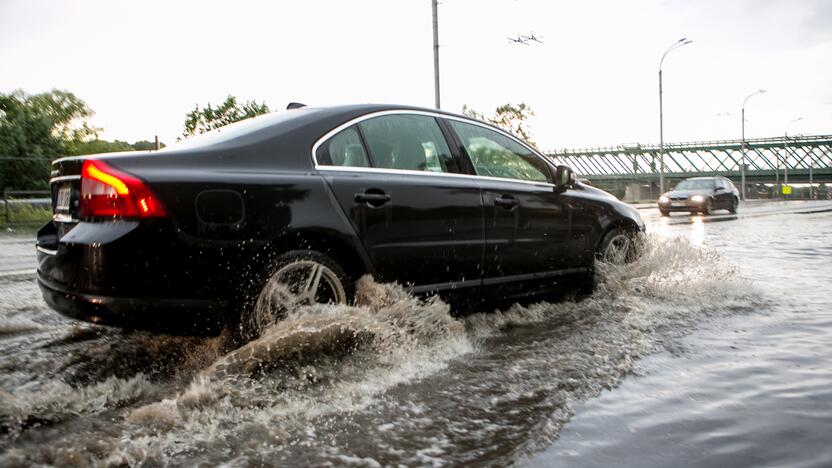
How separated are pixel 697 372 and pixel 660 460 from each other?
3.96ft

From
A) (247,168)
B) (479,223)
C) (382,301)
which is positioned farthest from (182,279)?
(479,223)

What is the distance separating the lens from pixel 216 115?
120 ft

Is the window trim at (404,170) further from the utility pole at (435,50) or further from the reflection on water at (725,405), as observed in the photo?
the utility pole at (435,50)

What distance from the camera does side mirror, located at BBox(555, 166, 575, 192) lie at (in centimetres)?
507

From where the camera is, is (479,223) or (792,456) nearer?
(792,456)

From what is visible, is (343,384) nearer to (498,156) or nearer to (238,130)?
(238,130)

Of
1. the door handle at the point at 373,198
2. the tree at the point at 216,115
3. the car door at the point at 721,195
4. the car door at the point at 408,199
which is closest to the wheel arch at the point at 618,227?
the car door at the point at 408,199

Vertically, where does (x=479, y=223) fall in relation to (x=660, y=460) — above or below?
above

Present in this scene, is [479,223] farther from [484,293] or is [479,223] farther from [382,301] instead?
[382,301]

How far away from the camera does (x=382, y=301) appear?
3.67 metres

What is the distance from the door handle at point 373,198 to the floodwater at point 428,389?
0.44 meters

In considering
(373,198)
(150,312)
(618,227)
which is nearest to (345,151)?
(373,198)

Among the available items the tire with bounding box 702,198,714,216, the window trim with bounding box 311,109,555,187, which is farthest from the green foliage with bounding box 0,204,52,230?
the tire with bounding box 702,198,714,216

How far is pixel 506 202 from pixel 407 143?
33.4 inches
